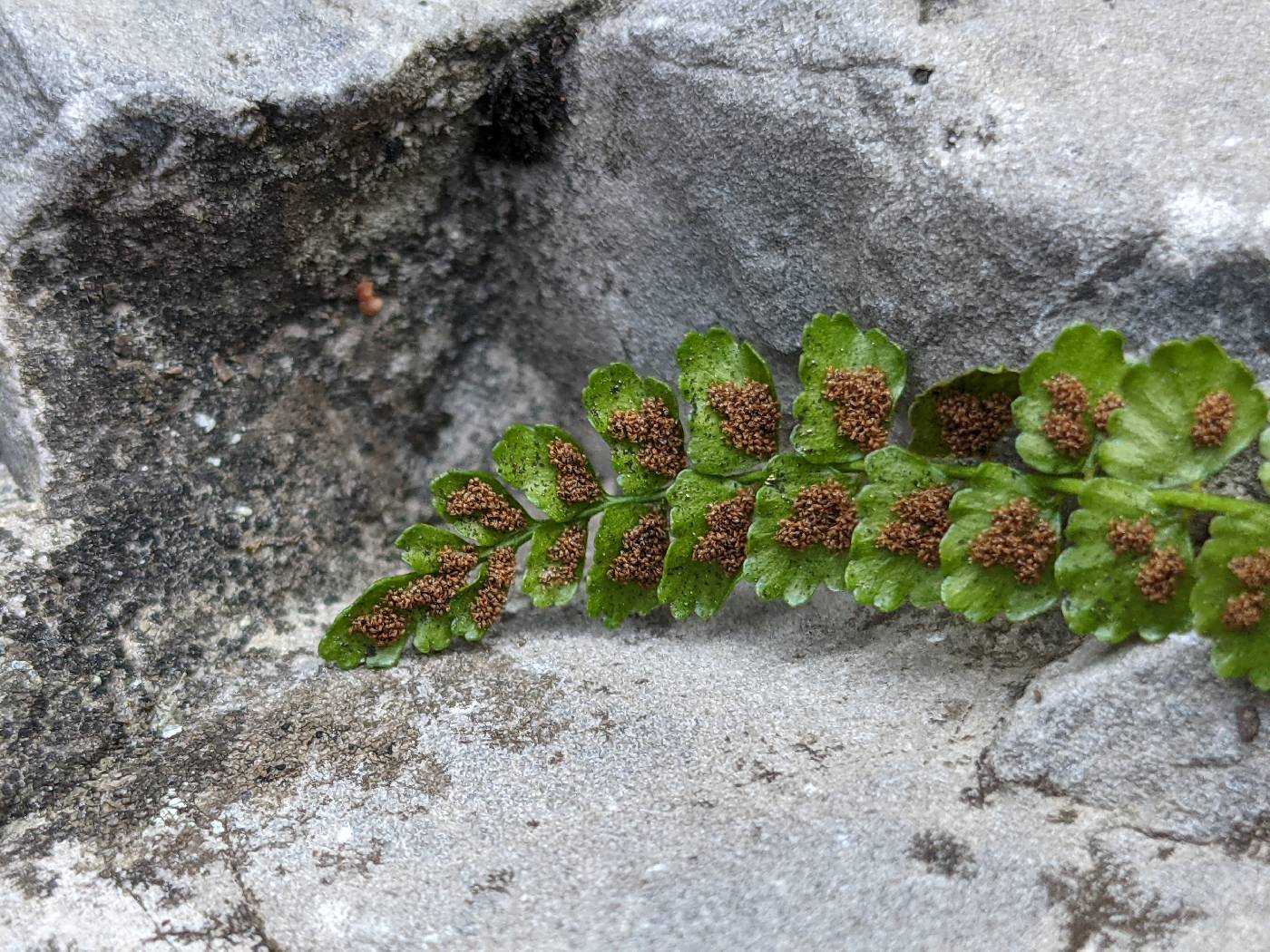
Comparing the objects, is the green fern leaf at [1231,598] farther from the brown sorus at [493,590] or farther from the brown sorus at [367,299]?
the brown sorus at [367,299]

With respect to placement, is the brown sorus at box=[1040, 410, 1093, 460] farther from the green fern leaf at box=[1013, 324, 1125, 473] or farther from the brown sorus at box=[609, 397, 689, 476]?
the brown sorus at box=[609, 397, 689, 476]

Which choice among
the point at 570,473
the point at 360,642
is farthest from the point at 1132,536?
the point at 360,642

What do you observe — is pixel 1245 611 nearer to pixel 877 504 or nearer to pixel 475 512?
pixel 877 504

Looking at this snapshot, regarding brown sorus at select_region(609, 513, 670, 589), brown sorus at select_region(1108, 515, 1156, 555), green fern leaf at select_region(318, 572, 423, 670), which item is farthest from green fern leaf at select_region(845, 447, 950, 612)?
green fern leaf at select_region(318, 572, 423, 670)

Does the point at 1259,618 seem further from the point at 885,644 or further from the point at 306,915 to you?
the point at 306,915

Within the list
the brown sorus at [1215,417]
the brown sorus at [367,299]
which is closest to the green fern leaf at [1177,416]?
the brown sorus at [1215,417]

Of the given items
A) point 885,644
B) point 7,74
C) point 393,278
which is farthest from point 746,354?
point 7,74
